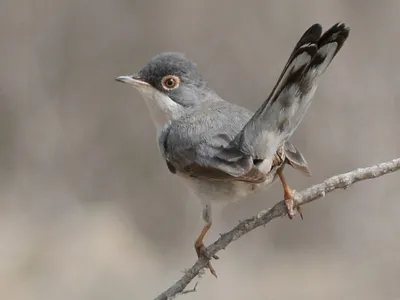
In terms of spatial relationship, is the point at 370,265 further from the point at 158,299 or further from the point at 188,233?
the point at 158,299

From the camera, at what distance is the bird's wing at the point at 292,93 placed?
6.79ft

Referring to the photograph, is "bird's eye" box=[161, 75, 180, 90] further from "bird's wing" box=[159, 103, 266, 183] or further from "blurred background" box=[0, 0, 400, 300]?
"blurred background" box=[0, 0, 400, 300]

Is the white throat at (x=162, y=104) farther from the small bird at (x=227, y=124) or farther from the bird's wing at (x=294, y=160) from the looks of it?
the bird's wing at (x=294, y=160)

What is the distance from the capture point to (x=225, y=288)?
698 cm

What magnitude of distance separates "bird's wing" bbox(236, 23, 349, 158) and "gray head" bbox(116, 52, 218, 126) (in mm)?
478

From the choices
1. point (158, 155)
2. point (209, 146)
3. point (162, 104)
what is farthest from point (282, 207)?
point (158, 155)

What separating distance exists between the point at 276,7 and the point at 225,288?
3058mm

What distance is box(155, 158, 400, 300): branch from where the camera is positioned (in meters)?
2.04

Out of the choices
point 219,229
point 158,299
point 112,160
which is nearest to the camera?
point 158,299

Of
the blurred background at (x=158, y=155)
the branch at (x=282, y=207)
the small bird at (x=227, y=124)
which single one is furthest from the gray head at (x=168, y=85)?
the blurred background at (x=158, y=155)

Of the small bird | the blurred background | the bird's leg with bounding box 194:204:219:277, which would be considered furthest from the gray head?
the blurred background

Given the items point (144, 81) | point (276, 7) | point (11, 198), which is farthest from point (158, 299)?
point (11, 198)

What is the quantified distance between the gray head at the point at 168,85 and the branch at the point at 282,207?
821mm

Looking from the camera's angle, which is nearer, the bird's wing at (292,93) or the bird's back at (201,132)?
the bird's wing at (292,93)
